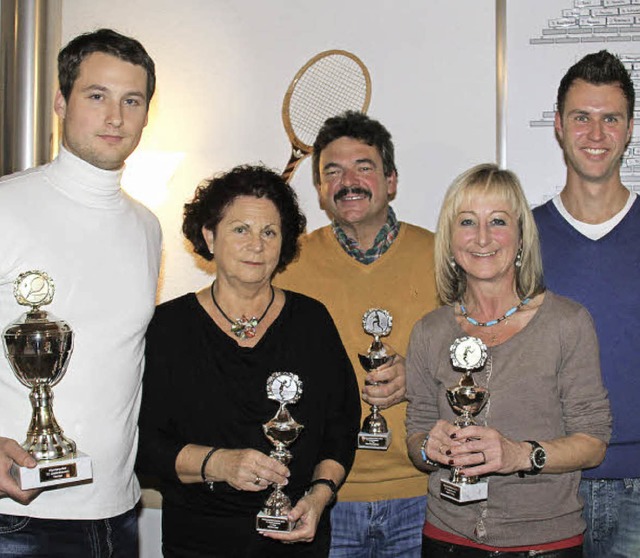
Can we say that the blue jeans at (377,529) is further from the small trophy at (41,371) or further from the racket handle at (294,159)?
the racket handle at (294,159)

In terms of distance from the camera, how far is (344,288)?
354cm

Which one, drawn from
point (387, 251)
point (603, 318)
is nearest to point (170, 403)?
point (387, 251)

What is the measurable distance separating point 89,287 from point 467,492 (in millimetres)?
1459

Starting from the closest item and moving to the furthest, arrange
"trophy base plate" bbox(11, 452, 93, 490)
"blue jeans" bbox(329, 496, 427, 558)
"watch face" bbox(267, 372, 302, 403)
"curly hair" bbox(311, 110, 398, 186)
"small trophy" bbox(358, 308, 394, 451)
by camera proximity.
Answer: "trophy base plate" bbox(11, 452, 93, 490) < "watch face" bbox(267, 372, 302, 403) < "small trophy" bbox(358, 308, 394, 451) < "blue jeans" bbox(329, 496, 427, 558) < "curly hair" bbox(311, 110, 398, 186)

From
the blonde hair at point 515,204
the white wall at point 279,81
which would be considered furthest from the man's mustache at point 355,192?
the white wall at point 279,81

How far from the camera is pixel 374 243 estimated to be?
11.9ft

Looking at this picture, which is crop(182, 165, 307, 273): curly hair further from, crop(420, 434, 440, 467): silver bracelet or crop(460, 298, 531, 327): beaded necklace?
crop(420, 434, 440, 467): silver bracelet

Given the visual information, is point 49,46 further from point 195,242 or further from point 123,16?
point 195,242

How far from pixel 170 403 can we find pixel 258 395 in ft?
1.06

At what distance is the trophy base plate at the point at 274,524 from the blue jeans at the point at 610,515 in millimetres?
1265

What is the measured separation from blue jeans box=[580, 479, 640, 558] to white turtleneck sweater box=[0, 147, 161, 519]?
70.0 inches

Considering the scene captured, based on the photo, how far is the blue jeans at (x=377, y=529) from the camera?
339cm

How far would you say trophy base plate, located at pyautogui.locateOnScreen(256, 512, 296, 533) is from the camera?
2.68m

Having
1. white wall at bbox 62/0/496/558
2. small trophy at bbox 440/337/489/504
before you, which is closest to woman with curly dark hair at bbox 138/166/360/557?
small trophy at bbox 440/337/489/504
